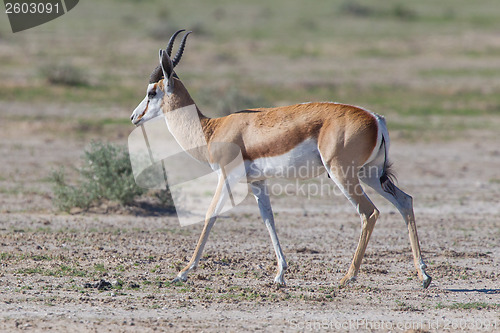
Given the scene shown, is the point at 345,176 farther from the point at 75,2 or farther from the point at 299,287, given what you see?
the point at 75,2

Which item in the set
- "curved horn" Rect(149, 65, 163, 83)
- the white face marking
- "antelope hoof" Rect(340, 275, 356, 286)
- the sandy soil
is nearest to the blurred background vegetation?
the sandy soil

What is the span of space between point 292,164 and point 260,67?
Answer: 65.2ft

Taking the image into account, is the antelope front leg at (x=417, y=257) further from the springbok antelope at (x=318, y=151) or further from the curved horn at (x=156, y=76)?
the curved horn at (x=156, y=76)

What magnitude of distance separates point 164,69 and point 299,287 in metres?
2.48

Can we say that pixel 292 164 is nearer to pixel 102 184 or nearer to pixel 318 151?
pixel 318 151

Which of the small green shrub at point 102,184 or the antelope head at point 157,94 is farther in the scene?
Answer: the small green shrub at point 102,184

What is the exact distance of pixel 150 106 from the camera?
7637 millimetres

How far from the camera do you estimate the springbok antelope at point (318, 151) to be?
22.7 ft

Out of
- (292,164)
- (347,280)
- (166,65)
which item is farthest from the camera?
(166,65)

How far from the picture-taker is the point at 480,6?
54.3m

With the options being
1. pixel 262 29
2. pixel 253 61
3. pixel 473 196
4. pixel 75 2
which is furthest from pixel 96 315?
pixel 75 2

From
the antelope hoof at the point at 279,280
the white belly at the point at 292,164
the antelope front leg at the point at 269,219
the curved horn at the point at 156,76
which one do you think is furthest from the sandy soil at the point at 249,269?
the curved horn at the point at 156,76

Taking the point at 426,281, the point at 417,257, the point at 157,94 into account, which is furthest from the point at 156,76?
the point at 426,281

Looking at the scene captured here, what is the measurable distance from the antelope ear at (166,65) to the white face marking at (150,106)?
0.73 ft
